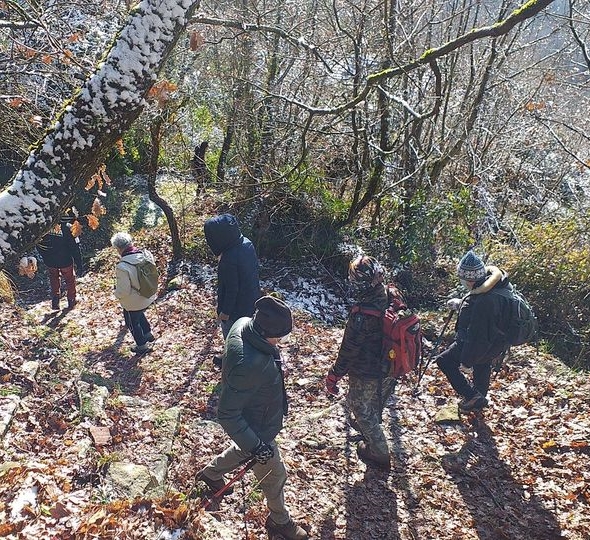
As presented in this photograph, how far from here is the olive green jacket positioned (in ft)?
11.5

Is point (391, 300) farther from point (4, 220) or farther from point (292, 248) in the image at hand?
point (292, 248)

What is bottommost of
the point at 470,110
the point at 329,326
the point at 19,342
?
the point at 19,342

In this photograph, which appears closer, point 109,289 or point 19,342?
point 19,342

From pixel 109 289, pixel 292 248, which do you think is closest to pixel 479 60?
pixel 292 248

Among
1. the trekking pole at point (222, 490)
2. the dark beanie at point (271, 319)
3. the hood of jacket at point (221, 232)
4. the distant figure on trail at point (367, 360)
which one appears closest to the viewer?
the dark beanie at point (271, 319)

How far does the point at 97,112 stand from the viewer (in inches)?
115

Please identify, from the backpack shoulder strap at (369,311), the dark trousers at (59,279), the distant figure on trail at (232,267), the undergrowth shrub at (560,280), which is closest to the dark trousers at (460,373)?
the backpack shoulder strap at (369,311)

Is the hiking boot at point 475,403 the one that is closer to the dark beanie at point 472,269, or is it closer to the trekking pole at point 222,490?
the dark beanie at point 472,269

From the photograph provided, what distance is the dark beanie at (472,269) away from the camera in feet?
16.5

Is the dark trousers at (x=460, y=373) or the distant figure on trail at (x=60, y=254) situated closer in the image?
the dark trousers at (x=460, y=373)

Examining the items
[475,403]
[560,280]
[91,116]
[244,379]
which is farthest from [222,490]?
[560,280]

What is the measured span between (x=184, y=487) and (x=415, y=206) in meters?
7.38

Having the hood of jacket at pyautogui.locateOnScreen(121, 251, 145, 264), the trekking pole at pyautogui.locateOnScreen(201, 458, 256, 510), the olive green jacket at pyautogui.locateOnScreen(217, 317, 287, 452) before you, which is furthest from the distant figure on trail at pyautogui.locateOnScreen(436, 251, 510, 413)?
the hood of jacket at pyautogui.locateOnScreen(121, 251, 145, 264)

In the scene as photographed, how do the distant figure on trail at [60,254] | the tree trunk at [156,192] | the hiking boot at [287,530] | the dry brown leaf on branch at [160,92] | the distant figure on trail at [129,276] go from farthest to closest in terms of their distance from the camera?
the tree trunk at [156,192], the distant figure on trail at [60,254], the distant figure on trail at [129,276], the hiking boot at [287,530], the dry brown leaf on branch at [160,92]
